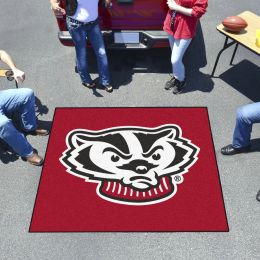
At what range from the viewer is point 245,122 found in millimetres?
3766

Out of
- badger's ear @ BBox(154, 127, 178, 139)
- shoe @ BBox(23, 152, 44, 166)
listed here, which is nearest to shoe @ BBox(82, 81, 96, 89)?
badger's ear @ BBox(154, 127, 178, 139)

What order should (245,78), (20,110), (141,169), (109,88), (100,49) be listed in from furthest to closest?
(245,78) → (109,88) → (100,49) → (20,110) → (141,169)

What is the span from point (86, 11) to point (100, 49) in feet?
1.94

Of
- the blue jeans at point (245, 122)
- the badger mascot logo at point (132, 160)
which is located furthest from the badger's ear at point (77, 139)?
the blue jeans at point (245, 122)

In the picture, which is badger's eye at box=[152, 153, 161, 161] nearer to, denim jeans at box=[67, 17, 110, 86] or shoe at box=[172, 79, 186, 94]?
shoe at box=[172, 79, 186, 94]

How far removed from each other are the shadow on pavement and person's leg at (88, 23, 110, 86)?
1.70 metres

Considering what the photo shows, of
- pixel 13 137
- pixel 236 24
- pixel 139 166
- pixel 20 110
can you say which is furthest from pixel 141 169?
pixel 236 24

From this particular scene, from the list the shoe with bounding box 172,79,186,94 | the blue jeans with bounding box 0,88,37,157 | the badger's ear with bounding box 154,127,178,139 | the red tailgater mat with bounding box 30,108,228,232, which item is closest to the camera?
the red tailgater mat with bounding box 30,108,228,232

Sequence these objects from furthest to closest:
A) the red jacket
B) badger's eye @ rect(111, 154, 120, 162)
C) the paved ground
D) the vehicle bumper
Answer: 1. the vehicle bumper
2. badger's eye @ rect(111, 154, 120, 162)
3. the red jacket
4. the paved ground

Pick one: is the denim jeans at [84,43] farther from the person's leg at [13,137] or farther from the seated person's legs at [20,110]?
the person's leg at [13,137]

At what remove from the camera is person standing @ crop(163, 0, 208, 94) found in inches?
151

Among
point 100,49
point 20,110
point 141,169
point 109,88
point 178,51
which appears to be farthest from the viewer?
point 109,88

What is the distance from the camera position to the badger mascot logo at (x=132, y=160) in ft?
12.4

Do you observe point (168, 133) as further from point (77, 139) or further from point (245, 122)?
point (77, 139)
